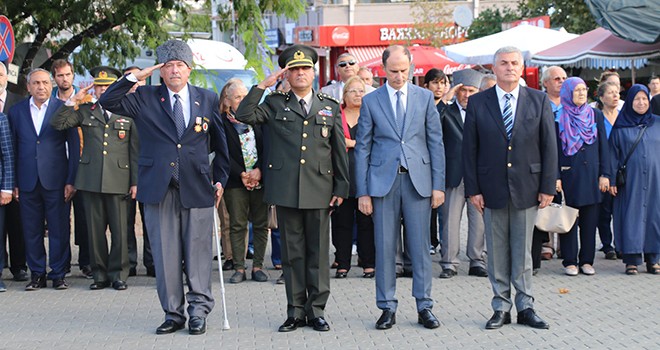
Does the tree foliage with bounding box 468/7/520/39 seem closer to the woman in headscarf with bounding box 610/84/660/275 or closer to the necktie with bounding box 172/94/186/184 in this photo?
the woman in headscarf with bounding box 610/84/660/275

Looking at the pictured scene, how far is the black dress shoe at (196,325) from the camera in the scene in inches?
324

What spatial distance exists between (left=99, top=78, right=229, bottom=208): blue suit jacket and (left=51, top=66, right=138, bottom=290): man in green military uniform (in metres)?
2.39

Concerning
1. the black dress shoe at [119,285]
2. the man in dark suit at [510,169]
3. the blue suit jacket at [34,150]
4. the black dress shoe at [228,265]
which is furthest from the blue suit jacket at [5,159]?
the man in dark suit at [510,169]

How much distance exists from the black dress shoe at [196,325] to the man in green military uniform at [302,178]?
594 mm

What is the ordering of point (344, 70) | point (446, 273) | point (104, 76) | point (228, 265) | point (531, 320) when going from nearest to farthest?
point (531, 320)
point (104, 76)
point (446, 273)
point (228, 265)
point (344, 70)

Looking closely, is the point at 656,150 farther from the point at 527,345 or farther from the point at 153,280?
the point at 153,280

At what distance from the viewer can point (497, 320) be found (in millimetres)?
8250

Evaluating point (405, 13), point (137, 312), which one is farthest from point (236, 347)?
point (405, 13)

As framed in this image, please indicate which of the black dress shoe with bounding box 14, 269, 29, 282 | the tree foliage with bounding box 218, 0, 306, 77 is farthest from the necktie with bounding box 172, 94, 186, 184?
the tree foliage with bounding box 218, 0, 306, 77

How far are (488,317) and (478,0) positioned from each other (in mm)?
43813

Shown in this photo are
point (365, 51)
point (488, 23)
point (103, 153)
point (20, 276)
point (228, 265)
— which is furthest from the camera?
point (365, 51)

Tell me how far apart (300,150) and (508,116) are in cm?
161

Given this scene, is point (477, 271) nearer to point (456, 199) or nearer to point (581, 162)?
point (456, 199)

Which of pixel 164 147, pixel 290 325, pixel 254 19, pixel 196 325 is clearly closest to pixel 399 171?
pixel 290 325
